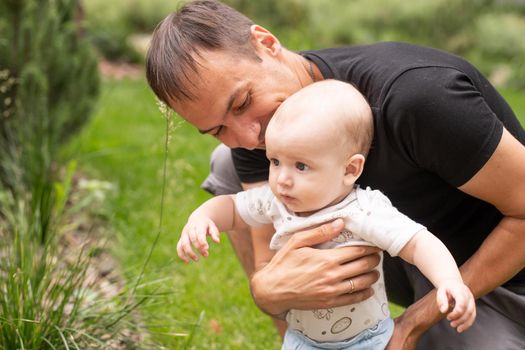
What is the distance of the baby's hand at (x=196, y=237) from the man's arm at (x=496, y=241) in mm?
555

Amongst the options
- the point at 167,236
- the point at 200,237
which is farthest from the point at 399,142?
the point at 167,236

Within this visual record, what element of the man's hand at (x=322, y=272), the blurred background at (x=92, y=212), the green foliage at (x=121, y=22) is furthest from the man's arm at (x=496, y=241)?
the green foliage at (x=121, y=22)

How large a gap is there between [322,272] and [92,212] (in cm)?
253

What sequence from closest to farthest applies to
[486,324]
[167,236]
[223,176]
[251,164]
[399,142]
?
[399,142]
[486,324]
[251,164]
[223,176]
[167,236]

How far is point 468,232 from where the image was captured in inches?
88.4

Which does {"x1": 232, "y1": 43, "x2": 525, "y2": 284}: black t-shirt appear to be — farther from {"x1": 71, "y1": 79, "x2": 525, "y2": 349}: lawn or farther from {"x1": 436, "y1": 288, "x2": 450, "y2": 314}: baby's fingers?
{"x1": 71, "y1": 79, "x2": 525, "y2": 349}: lawn

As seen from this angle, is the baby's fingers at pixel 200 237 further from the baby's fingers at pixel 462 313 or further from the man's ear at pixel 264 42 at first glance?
the baby's fingers at pixel 462 313

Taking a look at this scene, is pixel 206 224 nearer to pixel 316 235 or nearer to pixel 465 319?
pixel 316 235

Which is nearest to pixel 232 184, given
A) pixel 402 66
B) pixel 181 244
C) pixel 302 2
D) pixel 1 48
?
pixel 181 244

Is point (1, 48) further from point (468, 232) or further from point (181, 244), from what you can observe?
point (468, 232)

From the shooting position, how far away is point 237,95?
6.68 ft

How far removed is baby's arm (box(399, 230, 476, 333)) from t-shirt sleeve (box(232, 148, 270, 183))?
26.0 inches

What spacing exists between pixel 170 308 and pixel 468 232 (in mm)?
1380

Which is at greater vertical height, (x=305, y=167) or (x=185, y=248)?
(x=305, y=167)
